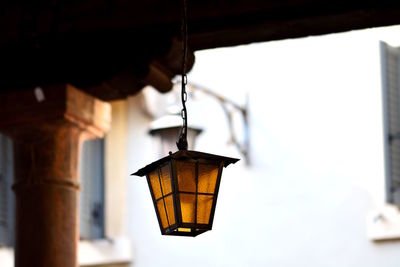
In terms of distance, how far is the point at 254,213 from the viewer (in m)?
11.9

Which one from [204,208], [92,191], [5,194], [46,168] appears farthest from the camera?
[92,191]

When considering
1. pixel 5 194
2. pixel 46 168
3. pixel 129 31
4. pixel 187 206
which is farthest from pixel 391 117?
pixel 187 206

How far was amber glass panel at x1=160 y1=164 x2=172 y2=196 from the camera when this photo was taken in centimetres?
552

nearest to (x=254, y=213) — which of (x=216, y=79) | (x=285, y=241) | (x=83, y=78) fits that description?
(x=285, y=241)

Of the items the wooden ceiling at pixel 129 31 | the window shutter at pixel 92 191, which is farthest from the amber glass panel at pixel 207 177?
the window shutter at pixel 92 191

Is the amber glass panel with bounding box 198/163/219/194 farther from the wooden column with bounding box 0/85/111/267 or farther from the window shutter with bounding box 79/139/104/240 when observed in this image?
the window shutter with bounding box 79/139/104/240

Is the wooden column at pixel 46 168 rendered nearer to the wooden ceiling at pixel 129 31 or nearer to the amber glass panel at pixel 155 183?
the wooden ceiling at pixel 129 31

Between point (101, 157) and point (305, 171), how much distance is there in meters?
2.26

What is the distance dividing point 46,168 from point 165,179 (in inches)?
79.1

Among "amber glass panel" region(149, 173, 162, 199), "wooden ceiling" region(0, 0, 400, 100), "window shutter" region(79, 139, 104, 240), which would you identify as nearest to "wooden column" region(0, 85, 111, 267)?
"wooden ceiling" region(0, 0, 400, 100)

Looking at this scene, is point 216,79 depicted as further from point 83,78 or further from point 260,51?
point 83,78

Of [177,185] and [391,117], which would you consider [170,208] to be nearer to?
[177,185]

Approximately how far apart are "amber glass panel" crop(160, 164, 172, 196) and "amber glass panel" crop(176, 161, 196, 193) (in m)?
0.06

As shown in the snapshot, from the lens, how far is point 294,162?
38.3ft
